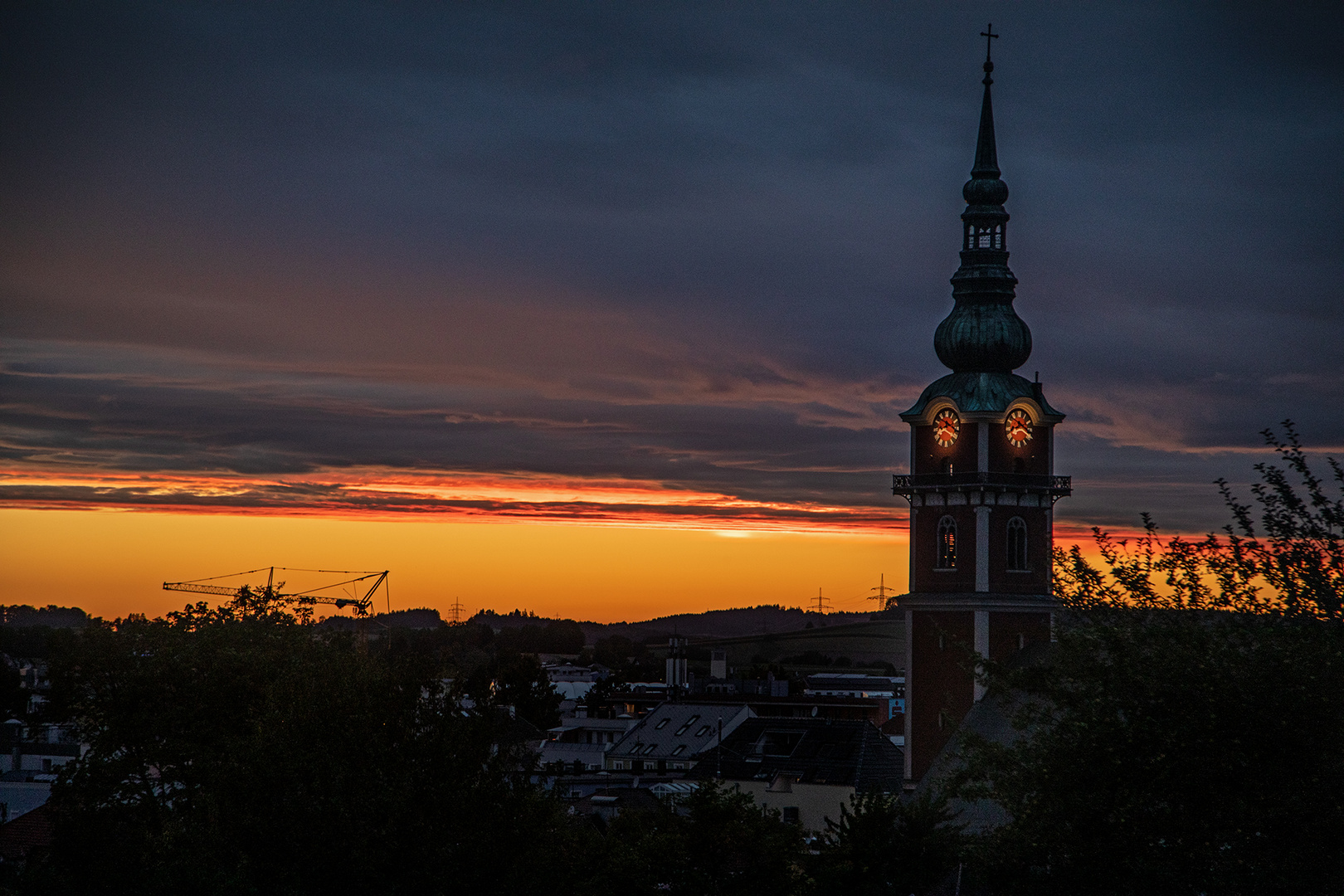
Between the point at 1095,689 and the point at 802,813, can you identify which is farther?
the point at 802,813

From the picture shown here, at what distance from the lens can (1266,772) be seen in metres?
30.6

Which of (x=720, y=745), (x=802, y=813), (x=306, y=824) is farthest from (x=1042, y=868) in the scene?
(x=720, y=745)

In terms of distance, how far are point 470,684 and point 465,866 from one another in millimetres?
129646

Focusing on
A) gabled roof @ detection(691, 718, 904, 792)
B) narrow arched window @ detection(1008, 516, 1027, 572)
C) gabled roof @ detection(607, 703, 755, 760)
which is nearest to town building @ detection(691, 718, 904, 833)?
gabled roof @ detection(691, 718, 904, 792)

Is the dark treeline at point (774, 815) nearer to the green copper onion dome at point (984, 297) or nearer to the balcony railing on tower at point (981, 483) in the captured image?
the balcony railing on tower at point (981, 483)

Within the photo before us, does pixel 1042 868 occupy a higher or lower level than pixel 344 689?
lower

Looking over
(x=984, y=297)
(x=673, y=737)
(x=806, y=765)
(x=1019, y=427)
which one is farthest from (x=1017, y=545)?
(x=673, y=737)

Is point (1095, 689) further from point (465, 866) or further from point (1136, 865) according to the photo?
point (465, 866)

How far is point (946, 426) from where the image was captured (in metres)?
67.1

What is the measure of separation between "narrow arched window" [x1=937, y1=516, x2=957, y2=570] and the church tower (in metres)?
0.05

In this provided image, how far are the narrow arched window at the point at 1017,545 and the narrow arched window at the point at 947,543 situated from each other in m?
2.36

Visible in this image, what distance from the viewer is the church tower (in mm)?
65688

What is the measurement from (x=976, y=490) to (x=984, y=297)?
28.8ft

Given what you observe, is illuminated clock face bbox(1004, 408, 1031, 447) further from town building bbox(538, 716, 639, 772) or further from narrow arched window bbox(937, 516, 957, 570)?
town building bbox(538, 716, 639, 772)
